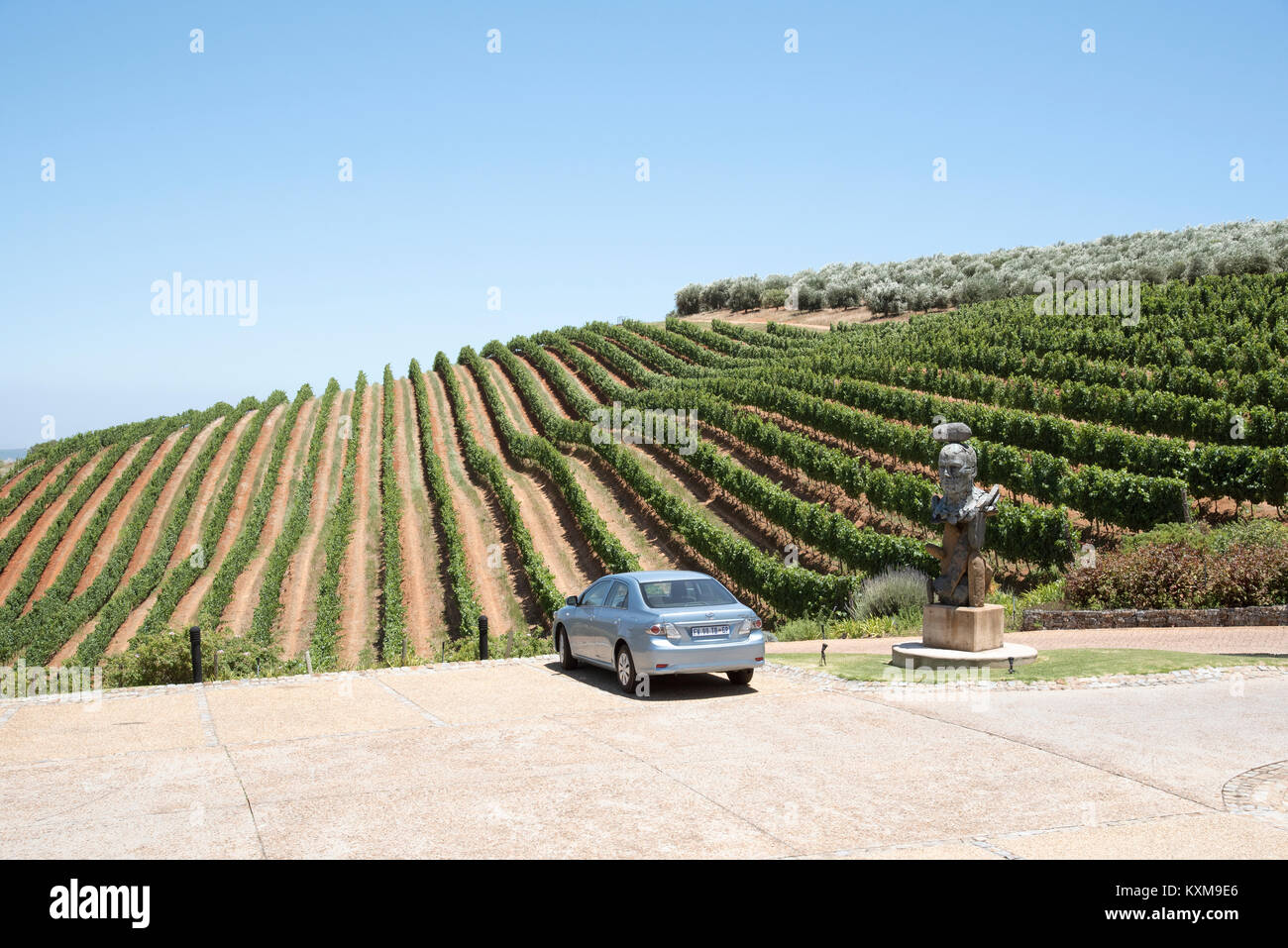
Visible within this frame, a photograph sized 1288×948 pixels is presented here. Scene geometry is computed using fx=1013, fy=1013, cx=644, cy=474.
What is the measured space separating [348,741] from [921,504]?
72.4 feet

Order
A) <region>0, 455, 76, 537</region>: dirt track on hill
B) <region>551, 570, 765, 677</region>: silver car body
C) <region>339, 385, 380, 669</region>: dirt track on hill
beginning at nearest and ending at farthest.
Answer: <region>551, 570, 765, 677</region>: silver car body → <region>339, 385, 380, 669</region>: dirt track on hill → <region>0, 455, 76, 537</region>: dirt track on hill

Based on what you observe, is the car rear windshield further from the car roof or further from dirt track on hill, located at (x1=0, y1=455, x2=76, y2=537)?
dirt track on hill, located at (x1=0, y1=455, x2=76, y2=537)

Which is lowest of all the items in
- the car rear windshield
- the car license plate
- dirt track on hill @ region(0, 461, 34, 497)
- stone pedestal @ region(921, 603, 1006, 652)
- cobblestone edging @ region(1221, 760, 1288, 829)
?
cobblestone edging @ region(1221, 760, 1288, 829)

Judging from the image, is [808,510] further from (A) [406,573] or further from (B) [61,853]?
(B) [61,853]

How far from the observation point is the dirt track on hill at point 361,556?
3147 centimetres

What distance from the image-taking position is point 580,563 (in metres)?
37.1

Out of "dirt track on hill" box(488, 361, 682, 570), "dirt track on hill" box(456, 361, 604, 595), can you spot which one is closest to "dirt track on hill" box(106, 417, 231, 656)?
"dirt track on hill" box(456, 361, 604, 595)

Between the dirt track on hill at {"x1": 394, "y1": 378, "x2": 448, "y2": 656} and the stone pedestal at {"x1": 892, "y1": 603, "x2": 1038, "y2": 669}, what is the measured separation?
16189 mm

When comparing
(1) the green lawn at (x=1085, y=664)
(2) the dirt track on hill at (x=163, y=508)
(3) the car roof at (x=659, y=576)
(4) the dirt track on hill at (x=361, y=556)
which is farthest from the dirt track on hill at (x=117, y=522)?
(1) the green lawn at (x=1085, y=664)

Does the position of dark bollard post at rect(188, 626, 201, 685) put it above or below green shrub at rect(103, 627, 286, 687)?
above

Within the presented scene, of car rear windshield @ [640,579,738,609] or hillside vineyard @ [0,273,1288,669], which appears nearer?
car rear windshield @ [640,579,738,609]

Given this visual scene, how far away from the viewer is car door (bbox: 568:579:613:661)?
1362 cm

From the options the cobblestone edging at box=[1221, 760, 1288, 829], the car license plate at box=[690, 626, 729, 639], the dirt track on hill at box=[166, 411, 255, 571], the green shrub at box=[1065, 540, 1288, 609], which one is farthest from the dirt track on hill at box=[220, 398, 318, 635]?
the cobblestone edging at box=[1221, 760, 1288, 829]

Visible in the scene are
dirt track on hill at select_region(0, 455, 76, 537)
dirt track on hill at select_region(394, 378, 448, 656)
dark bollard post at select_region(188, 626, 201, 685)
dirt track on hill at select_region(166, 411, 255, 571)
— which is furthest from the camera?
dirt track on hill at select_region(0, 455, 76, 537)
